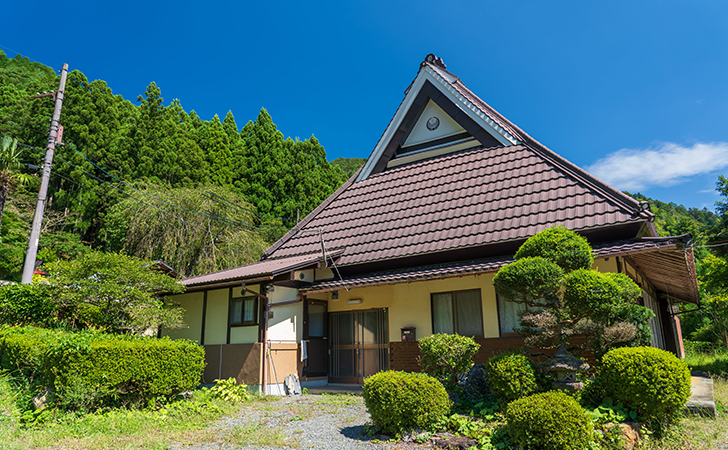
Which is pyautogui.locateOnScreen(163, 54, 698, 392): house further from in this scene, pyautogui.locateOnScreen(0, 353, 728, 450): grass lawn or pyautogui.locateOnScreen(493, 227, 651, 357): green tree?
pyautogui.locateOnScreen(0, 353, 728, 450): grass lawn

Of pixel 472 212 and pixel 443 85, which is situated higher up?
pixel 443 85

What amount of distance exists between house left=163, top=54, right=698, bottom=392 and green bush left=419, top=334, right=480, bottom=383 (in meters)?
1.75

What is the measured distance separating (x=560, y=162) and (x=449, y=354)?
19.8 ft

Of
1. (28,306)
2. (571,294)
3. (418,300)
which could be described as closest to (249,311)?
(418,300)

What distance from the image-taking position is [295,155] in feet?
110

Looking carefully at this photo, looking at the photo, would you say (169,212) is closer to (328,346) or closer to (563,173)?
(328,346)

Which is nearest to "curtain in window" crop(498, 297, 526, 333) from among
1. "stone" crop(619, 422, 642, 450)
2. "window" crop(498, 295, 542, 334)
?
"window" crop(498, 295, 542, 334)

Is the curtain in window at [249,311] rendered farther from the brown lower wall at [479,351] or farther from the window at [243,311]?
the brown lower wall at [479,351]

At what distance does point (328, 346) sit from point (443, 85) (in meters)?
8.41

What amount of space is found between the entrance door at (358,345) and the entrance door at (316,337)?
0.20 meters

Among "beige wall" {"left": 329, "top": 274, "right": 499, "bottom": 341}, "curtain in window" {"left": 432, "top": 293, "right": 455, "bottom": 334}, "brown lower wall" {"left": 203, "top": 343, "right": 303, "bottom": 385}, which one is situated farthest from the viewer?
"brown lower wall" {"left": 203, "top": 343, "right": 303, "bottom": 385}

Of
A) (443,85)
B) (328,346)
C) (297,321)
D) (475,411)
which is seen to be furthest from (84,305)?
(443,85)

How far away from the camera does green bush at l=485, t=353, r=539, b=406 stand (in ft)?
19.1

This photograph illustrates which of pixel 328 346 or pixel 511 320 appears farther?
pixel 328 346
